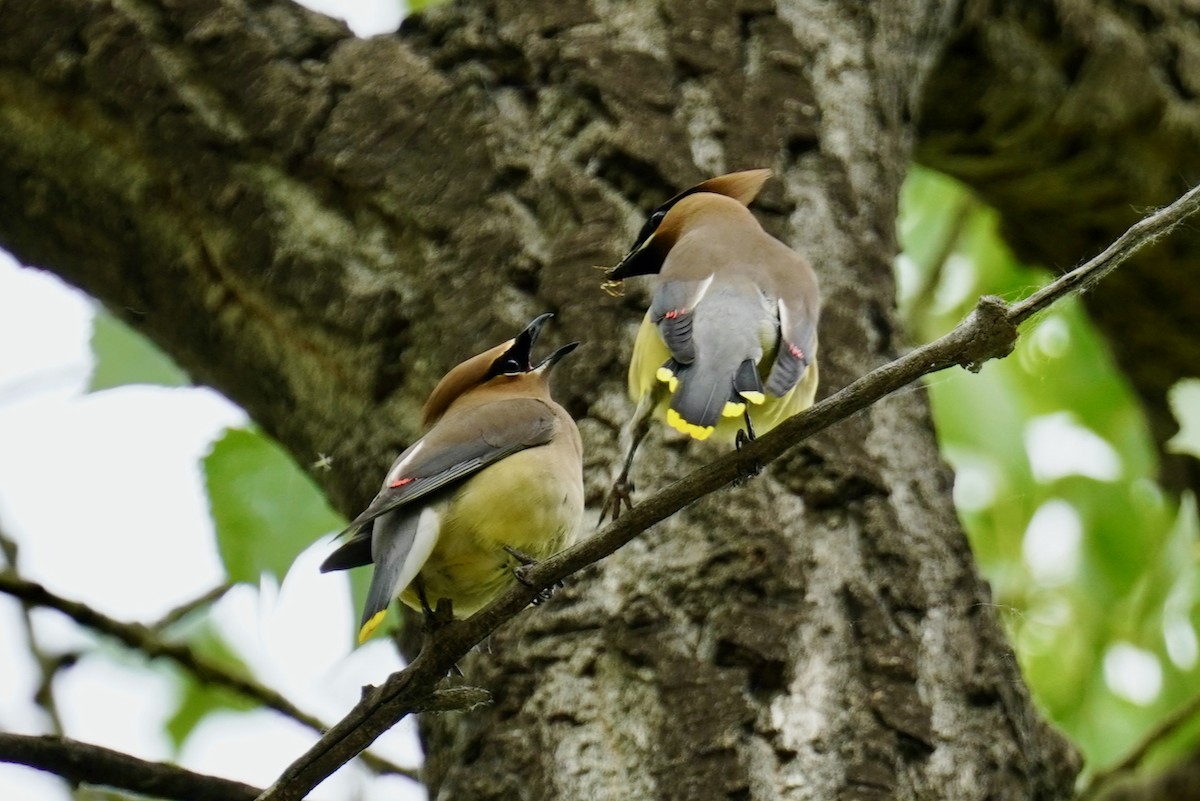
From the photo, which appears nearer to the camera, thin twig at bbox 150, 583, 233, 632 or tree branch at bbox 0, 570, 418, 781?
tree branch at bbox 0, 570, 418, 781

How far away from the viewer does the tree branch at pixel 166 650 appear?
358 centimetres

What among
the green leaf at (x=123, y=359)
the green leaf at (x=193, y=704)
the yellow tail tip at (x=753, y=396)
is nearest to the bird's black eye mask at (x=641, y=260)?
the yellow tail tip at (x=753, y=396)

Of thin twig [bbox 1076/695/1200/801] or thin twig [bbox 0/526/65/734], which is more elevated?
thin twig [bbox 0/526/65/734]

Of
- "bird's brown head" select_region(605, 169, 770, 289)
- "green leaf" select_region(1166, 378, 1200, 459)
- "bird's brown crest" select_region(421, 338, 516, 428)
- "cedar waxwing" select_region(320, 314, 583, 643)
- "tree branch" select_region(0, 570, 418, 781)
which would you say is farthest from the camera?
"green leaf" select_region(1166, 378, 1200, 459)

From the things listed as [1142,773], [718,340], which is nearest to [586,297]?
[718,340]

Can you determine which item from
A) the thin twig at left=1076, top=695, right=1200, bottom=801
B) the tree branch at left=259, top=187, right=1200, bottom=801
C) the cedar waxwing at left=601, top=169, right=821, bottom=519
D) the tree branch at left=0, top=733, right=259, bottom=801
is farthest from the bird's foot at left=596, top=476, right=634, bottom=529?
the thin twig at left=1076, top=695, right=1200, bottom=801

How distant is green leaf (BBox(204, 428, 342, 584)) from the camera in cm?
409

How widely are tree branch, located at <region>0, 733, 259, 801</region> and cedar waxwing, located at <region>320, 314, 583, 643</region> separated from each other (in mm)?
490

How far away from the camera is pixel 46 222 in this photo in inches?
177

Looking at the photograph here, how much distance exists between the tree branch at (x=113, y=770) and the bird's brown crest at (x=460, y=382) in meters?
1.12

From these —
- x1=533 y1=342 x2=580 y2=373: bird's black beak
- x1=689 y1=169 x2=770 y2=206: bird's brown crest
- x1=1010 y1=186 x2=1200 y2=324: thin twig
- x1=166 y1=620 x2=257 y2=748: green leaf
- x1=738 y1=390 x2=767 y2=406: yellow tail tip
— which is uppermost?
x1=1010 y1=186 x2=1200 y2=324: thin twig

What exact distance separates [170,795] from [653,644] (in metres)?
1.06

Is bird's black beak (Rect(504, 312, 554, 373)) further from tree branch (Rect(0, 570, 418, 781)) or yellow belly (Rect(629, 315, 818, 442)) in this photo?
tree branch (Rect(0, 570, 418, 781))

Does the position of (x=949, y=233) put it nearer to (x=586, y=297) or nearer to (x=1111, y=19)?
(x=1111, y=19)
